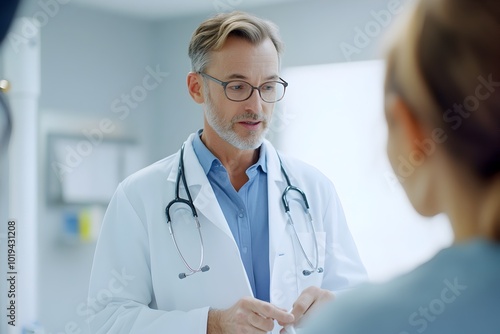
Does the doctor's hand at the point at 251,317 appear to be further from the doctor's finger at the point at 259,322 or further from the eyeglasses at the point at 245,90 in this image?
the eyeglasses at the point at 245,90

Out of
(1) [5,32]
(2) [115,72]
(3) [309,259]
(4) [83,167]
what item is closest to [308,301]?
(3) [309,259]

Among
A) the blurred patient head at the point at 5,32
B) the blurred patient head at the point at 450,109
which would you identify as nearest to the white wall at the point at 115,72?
the blurred patient head at the point at 450,109

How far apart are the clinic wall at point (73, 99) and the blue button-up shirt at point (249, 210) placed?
2.20 metres

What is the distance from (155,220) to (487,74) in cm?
128

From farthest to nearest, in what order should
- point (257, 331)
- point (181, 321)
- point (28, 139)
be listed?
point (28, 139)
point (181, 321)
point (257, 331)

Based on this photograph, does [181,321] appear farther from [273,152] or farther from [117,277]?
[273,152]

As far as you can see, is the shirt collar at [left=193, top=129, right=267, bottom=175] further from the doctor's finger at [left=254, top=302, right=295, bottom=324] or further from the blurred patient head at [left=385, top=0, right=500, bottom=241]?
the blurred patient head at [left=385, top=0, right=500, bottom=241]

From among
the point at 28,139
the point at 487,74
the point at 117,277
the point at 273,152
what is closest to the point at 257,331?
the point at 117,277

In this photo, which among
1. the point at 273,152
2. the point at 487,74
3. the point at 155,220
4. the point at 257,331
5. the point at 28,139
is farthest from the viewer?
the point at 28,139

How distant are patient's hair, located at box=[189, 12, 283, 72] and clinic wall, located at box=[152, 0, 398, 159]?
1593 mm

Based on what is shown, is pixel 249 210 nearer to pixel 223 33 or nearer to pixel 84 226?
pixel 223 33

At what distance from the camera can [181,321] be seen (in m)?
1.53

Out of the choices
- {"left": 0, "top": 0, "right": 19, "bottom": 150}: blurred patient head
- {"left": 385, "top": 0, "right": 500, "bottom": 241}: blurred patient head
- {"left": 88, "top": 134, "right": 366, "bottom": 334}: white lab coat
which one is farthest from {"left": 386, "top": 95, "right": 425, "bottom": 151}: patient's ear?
{"left": 88, "top": 134, "right": 366, "bottom": 334}: white lab coat

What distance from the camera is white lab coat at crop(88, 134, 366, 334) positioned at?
5.26 feet
